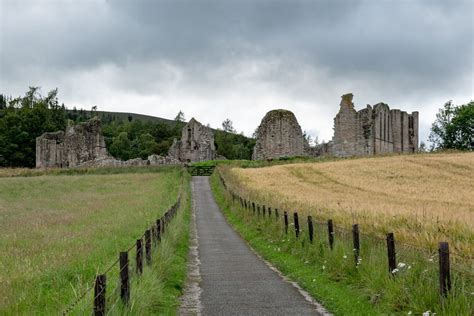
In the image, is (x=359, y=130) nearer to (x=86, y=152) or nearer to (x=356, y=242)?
(x=86, y=152)

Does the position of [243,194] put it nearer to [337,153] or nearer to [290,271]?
[290,271]

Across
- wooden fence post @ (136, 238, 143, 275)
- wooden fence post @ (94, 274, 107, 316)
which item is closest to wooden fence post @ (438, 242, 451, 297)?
wooden fence post @ (94, 274, 107, 316)

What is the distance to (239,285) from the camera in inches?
509

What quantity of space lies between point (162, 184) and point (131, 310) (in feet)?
122

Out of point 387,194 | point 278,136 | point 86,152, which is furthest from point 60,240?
point 86,152

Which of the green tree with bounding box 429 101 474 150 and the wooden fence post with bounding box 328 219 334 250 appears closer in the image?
the wooden fence post with bounding box 328 219 334 250

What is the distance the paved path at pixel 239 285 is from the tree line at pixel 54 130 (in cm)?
7783

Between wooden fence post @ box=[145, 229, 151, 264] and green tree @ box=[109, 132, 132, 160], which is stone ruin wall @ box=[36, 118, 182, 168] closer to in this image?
green tree @ box=[109, 132, 132, 160]

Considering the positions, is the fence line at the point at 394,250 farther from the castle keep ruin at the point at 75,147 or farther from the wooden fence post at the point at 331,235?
the castle keep ruin at the point at 75,147

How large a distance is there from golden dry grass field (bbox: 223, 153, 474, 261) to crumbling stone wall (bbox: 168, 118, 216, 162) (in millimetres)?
27555

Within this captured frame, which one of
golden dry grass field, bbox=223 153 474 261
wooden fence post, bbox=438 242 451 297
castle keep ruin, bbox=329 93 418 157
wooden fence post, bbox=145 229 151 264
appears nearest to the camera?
wooden fence post, bbox=438 242 451 297

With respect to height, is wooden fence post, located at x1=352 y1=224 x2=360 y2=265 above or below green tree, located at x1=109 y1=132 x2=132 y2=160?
below

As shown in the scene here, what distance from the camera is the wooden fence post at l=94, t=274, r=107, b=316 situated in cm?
732

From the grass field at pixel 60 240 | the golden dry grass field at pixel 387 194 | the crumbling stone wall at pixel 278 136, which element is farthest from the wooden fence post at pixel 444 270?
the crumbling stone wall at pixel 278 136
